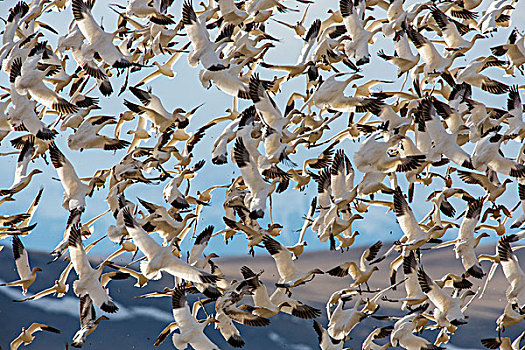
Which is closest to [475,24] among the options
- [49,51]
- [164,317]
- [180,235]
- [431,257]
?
[180,235]

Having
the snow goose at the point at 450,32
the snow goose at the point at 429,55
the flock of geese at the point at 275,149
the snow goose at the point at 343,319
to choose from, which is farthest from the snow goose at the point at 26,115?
the snow goose at the point at 450,32

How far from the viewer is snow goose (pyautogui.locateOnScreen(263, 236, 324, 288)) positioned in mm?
2971

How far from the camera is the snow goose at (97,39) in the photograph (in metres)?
2.95

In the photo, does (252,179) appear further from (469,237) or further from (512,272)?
(512,272)

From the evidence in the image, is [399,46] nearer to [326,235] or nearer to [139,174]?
[326,235]

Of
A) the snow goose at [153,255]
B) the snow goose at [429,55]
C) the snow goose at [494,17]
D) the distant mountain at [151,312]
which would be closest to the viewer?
the snow goose at [153,255]

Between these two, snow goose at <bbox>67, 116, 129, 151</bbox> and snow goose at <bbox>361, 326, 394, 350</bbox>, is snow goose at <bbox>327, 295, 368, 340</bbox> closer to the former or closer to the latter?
snow goose at <bbox>361, 326, 394, 350</bbox>

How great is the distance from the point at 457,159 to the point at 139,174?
49.4 inches

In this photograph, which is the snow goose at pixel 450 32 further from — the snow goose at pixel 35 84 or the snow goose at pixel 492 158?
the snow goose at pixel 35 84

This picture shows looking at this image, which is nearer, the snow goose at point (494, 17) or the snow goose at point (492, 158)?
the snow goose at point (492, 158)

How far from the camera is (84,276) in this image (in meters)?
2.99

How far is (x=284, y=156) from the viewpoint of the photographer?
2809 mm

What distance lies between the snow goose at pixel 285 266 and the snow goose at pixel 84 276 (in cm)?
68

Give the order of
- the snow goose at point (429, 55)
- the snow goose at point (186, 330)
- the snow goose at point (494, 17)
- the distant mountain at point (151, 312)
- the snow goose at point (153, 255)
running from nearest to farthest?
the snow goose at point (153, 255)
the snow goose at point (186, 330)
the snow goose at point (429, 55)
the snow goose at point (494, 17)
the distant mountain at point (151, 312)
